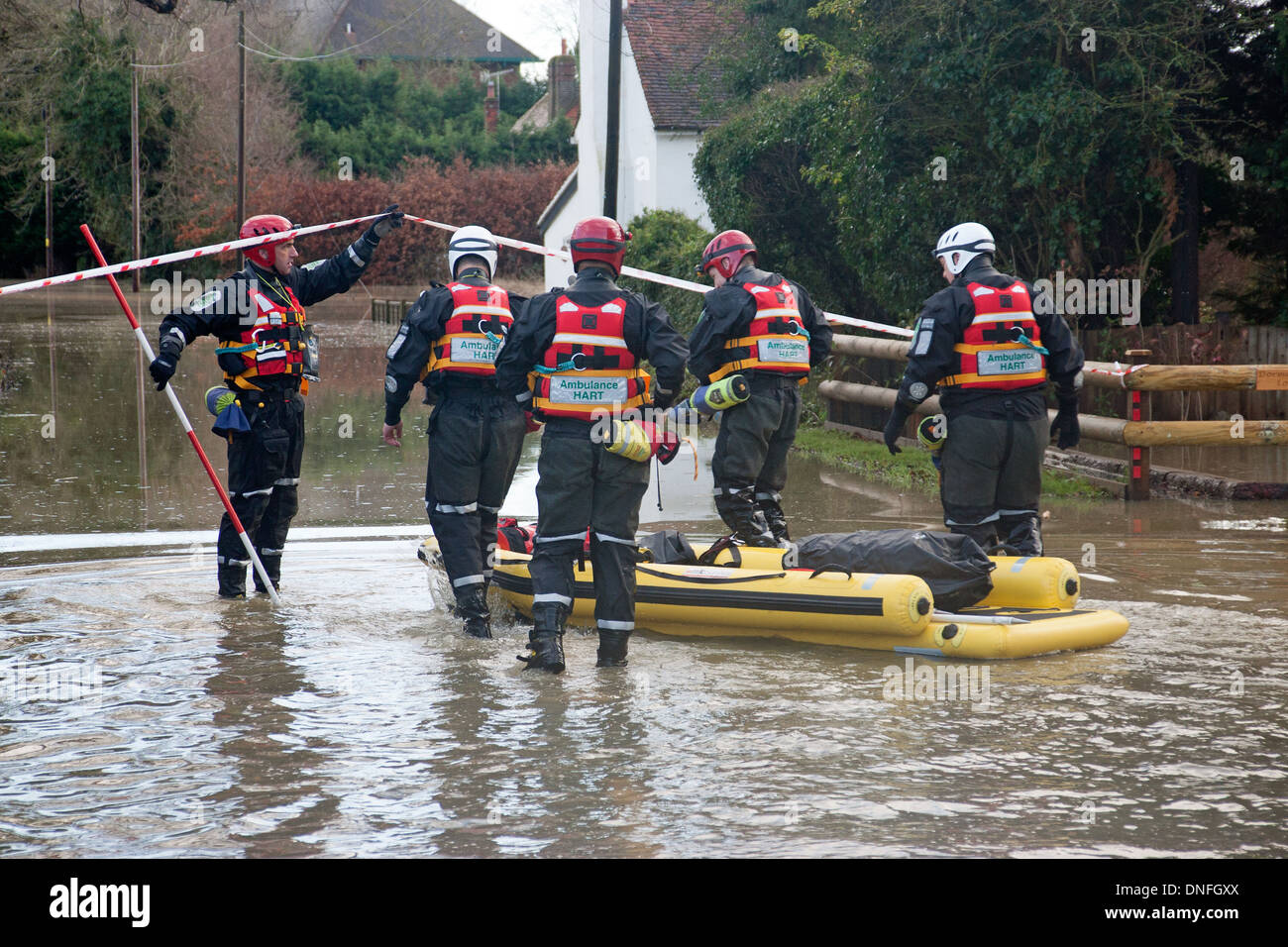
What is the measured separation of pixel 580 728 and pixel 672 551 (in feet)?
7.22

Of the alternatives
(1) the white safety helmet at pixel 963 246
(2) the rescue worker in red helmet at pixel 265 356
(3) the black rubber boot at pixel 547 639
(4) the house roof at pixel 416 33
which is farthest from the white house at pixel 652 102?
(4) the house roof at pixel 416 33

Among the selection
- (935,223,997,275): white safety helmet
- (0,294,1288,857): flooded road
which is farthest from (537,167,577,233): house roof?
(935,223,997,275): white safety helmet

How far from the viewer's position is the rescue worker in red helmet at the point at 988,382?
23.6ft

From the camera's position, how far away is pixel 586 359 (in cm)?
648

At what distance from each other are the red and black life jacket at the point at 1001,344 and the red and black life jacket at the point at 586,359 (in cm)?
→ 190

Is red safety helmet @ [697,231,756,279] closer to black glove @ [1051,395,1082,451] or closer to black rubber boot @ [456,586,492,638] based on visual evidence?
black glove @ [1051,395,1082,451]

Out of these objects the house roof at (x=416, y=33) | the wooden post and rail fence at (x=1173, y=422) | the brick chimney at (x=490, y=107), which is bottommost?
the wooden post and rail fence at (x=1173, y=422)

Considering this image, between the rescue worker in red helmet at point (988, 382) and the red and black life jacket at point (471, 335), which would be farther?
the rescue worker in red helmet at point (988, 382)

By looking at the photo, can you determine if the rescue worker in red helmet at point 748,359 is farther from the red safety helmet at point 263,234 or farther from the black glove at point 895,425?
the red safety helmet at point 263,234

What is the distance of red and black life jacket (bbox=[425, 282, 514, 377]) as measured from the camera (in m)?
7.02
